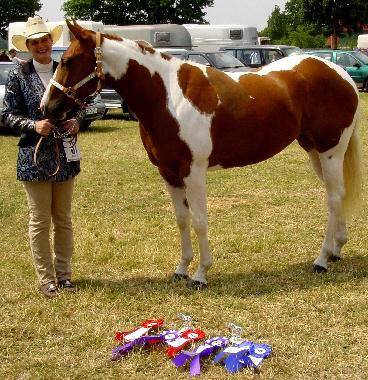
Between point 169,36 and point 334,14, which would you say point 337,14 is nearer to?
point 334,14

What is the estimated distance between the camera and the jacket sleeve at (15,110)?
463 centimetres

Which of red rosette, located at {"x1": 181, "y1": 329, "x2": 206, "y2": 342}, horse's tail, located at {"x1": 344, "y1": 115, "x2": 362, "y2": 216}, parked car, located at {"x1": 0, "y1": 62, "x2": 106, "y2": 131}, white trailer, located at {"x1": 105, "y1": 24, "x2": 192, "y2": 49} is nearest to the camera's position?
red rosette, located at {"x1": 181, "y1": 329, "x2": 206, "y2": 342}

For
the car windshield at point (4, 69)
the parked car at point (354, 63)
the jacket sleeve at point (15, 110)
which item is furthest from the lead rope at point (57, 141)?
the parked car at point (354, 63)

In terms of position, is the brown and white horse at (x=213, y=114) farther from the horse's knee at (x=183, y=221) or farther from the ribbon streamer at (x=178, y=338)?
the ribbon streamer at (x=178, y=338)

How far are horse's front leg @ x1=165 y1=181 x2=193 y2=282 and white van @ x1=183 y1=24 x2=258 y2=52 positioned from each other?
24.1 meters

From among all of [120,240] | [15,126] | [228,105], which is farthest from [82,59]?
[120,240]

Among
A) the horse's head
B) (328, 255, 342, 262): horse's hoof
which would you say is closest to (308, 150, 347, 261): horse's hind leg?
(328, 255, 342, 262): horse's hoof

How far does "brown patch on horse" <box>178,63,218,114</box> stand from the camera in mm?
4824

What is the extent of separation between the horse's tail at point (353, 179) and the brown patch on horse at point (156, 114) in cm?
161

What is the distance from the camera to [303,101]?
530 cm

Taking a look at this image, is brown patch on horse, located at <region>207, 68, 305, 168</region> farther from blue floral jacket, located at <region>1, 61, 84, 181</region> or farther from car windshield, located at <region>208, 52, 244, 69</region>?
car windshield, located at <region>208, 52, 244, 69</region>

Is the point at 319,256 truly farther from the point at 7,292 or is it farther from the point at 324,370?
the point at 7,292

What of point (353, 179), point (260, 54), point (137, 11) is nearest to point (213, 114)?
point (353, 179)

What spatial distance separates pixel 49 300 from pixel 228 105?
1924 mm
